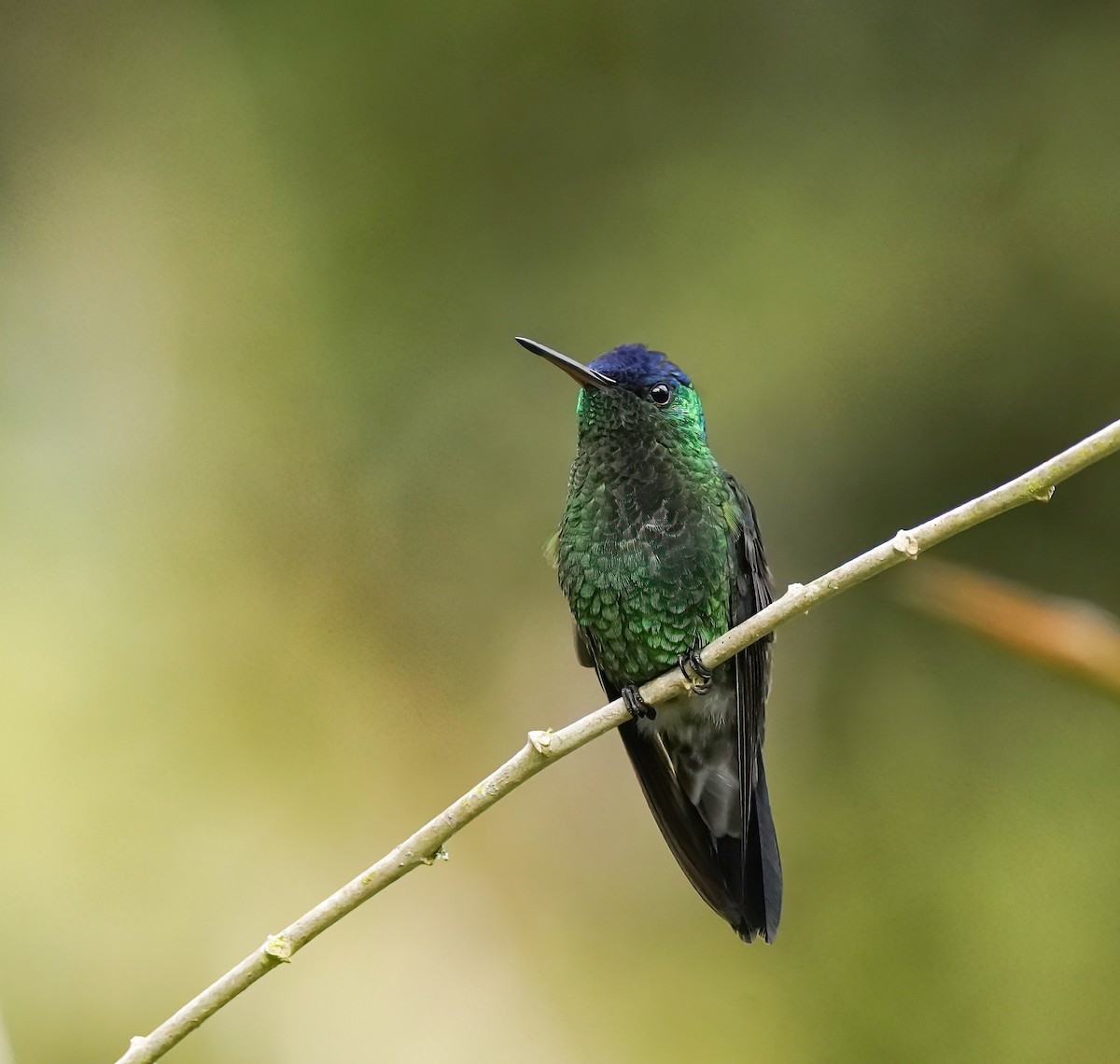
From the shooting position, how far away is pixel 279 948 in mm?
1903

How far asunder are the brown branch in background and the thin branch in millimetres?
435

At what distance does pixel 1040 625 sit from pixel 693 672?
5.79 ft

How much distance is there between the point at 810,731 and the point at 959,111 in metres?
2.92

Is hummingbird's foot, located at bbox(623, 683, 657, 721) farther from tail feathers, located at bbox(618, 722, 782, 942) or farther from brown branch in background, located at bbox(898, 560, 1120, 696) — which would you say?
brown branch in background, located at bbox(898, 560, 1120, 696)

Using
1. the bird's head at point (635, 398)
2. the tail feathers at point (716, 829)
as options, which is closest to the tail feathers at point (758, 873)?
the tail feathers at point (716, 829)

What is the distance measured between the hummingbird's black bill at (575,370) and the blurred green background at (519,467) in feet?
7.53

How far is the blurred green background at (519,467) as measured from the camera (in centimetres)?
498

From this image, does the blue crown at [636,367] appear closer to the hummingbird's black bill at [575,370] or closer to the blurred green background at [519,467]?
the hummingbird's black bill at [575,370]

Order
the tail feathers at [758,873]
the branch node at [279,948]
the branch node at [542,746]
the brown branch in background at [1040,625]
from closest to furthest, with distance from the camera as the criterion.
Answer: the brown branch in background at [1040,625] → the branch node at [279,948] → the branch node at [542,746] → the tail feathers at [758,873]

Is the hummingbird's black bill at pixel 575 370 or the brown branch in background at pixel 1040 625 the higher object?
the hummingbird's black bill at pixel 575 370

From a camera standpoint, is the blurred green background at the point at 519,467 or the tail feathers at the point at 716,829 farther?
the blurred green background at the point at 519,467

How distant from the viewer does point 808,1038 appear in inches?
195

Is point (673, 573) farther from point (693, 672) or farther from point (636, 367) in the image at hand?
point (636, 367)

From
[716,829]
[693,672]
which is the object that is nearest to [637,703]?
[693,672]
